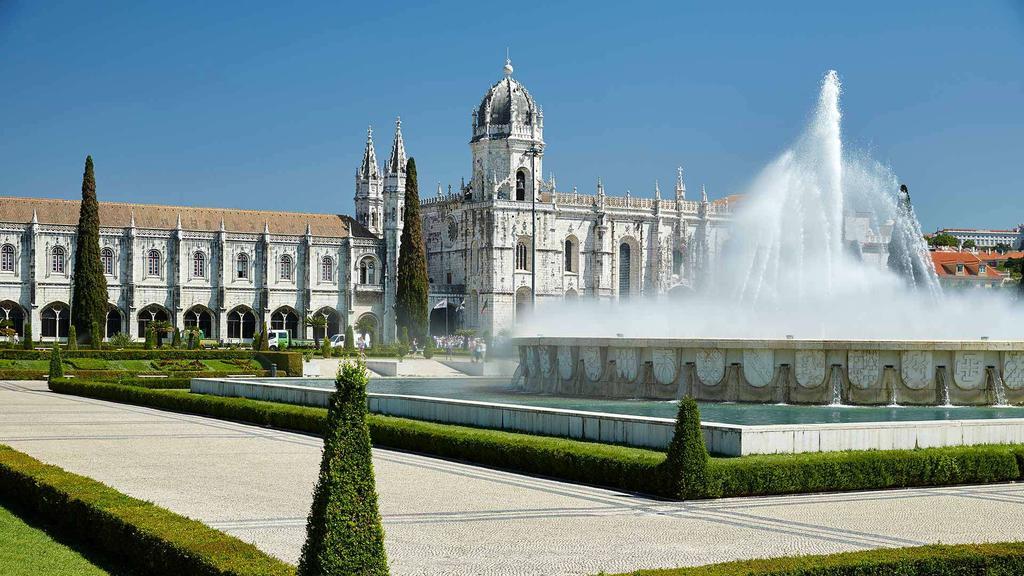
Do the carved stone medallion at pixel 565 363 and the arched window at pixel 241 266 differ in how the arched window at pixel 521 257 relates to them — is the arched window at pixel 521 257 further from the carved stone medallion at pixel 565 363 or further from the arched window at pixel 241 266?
the carved stone medallion at pixel 565 363

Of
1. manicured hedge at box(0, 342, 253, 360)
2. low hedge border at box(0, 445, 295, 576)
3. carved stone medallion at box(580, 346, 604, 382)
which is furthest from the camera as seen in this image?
manicured hedge at box(0, 342, 253, 360)

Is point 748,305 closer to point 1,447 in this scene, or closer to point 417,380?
point 417,380

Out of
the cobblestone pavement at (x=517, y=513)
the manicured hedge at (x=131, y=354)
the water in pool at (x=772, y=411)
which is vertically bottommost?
the cobblestone pavement at (x=517, y=513)

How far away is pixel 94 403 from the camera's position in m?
28.8

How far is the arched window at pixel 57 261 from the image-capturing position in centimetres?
6625

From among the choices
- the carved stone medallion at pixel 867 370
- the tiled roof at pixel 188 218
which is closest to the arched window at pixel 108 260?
the tiled roof at pixel 188 218

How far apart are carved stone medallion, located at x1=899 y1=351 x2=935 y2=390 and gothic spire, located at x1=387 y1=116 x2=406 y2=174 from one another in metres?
57.2

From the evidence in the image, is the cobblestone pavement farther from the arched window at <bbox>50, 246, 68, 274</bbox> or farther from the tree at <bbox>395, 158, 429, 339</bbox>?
the arched window at <bbox>50, 246, 68, 274</bbox>

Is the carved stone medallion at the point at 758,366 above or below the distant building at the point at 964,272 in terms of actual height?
below

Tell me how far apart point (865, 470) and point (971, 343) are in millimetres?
9186

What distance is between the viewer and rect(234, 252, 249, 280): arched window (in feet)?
230

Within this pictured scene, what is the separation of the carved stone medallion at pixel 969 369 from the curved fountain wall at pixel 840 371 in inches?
0.7

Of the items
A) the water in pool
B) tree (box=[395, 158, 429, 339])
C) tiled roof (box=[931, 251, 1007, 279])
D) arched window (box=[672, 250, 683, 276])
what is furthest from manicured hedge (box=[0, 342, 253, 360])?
tiled roof (box=[931, 251, 1007, 279])

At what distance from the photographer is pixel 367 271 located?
73875mm
